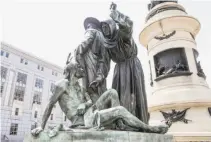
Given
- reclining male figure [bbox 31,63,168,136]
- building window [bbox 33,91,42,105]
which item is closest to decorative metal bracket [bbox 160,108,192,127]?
reclining male figure [bbox 31,63,168,136]

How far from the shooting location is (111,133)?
2.62 m

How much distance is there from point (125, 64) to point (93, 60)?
75cm

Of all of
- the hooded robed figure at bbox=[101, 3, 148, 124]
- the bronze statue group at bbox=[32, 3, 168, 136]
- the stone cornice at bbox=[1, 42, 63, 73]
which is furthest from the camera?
the stone cornice at bbox=[1, 42, 63, 73]

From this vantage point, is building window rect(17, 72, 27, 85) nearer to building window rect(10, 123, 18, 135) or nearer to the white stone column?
the white stone column

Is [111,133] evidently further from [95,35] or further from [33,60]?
[33,60]

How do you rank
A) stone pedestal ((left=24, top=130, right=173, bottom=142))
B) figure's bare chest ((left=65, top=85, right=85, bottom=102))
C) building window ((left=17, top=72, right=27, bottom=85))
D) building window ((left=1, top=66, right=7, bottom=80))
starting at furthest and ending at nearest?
building window ((left=17, top=72, right=27, bottom=85)), building window ((left=1, top=66, right=7, bottom=80)), figure's bare chest ((left=65, top=85, right=85, bottom=102)), stone pedestal ((left=24, top=130, right=173, bottom=142))

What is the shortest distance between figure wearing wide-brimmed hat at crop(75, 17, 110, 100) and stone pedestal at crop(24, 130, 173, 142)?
3.99ft

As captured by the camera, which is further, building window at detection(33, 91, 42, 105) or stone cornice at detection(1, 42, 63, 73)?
building window at detection(33, 91, 42, 105)

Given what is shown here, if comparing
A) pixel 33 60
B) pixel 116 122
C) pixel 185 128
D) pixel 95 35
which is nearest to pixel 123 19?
pixel 95 35

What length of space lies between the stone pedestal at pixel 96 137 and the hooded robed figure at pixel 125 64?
1074mm

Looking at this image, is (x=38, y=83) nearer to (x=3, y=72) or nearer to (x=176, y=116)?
(x=3, y=72)

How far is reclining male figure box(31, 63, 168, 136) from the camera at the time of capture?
284 cm

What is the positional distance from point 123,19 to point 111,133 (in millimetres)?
2393

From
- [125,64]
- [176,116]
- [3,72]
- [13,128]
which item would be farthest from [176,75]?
[3,72]
